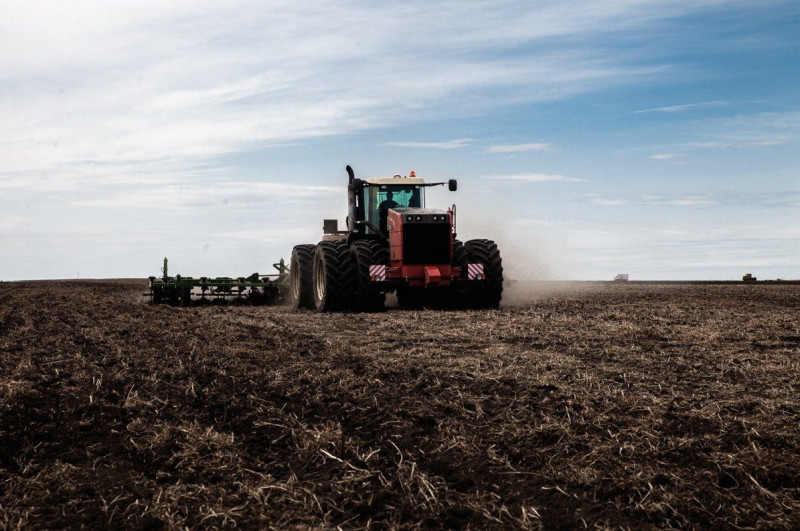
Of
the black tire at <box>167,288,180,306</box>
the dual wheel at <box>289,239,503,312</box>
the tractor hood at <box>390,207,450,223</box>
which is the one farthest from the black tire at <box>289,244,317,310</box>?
the black tire at <box>167,288,180,306</box>

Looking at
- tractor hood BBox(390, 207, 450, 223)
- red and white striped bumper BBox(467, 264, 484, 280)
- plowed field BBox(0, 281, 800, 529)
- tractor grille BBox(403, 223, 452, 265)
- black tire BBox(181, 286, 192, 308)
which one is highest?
tractor hood BBox(390, 207, 450, 223)

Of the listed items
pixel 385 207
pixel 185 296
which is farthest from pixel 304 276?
pixel 185 296

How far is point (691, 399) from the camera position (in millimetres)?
7496

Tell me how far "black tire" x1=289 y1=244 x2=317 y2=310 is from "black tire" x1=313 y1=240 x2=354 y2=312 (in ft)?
5.97

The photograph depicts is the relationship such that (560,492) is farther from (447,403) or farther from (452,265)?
(452,265)

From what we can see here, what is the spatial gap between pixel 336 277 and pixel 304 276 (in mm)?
2520

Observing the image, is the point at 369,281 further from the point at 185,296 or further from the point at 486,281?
the point at 185,296

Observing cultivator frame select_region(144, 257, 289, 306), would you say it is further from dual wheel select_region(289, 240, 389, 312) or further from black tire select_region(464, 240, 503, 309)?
black tire select_region(464, 240, 503, 309)

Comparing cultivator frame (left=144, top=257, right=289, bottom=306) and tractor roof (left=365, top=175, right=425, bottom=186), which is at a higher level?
tractor roof (left=365, top=175, right=425, bottom=186)

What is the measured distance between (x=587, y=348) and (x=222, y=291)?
15.3 metres

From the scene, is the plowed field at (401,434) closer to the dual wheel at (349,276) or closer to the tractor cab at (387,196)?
the dual wheel at (349,276)

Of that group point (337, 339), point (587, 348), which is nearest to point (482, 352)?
point (587, 348)

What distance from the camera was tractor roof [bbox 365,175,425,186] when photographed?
19.7 meters

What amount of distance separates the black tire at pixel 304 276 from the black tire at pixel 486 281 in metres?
4.26
